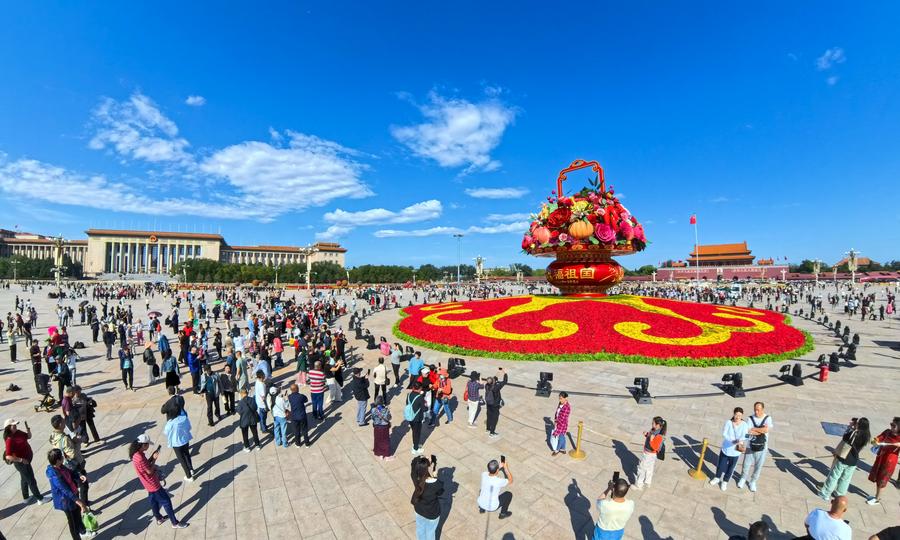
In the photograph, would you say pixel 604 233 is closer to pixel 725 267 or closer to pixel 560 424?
pixel 560 424

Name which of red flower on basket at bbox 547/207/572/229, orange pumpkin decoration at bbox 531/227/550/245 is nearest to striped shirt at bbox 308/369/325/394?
orange pumpkin decoration at bbox 531/227/550/245

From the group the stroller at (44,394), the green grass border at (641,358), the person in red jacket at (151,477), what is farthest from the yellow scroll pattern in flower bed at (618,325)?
the stroller at (44,394)

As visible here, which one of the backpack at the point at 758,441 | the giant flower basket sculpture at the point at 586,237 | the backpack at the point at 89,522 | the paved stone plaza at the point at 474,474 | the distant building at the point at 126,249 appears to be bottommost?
the paved stone plaza at the point at 474,474

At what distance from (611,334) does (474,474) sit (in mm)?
12382

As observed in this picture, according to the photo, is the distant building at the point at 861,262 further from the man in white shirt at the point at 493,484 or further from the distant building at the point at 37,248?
the distant building at the point at 37,248

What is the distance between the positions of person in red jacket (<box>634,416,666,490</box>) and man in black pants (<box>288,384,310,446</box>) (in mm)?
6735

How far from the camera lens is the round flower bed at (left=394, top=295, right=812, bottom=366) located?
15211 millimetres

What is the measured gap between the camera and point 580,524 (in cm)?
562

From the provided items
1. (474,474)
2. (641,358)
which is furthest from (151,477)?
(641,358)

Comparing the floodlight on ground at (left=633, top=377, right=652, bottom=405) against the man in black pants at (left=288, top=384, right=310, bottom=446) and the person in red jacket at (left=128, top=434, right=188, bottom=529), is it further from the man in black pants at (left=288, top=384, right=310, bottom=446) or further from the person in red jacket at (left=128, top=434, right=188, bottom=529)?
the person in red jacket at (left=128, top=434, right=188, bottom=529)

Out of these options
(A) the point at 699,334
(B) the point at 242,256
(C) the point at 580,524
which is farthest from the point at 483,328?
(B) the point at 242,256

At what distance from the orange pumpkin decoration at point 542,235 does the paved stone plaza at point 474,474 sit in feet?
40.6

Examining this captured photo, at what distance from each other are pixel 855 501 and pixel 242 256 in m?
163

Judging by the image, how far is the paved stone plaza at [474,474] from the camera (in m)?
5.66
